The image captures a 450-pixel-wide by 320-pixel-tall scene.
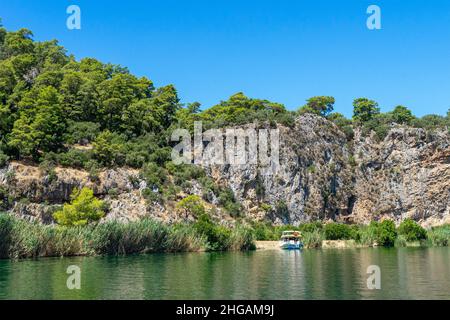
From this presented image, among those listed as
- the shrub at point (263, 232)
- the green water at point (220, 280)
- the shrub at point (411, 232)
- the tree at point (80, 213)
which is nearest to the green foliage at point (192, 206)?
the shrub at point (263, 232)

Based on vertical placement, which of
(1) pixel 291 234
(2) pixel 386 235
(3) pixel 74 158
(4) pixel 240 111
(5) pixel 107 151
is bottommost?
(2) pixel 386 235

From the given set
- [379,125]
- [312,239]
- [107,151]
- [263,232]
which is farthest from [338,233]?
[379,125]

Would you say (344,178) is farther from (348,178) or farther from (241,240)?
(241,240)

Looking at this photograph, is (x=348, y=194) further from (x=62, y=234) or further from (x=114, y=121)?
(x=62, y=234)

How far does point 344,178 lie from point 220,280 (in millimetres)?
71582

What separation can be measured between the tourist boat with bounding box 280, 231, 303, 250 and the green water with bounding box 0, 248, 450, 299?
78.3 ft

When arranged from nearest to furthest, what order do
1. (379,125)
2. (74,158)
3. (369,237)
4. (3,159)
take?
(3,159) → (369,237) → (74,158) → (379,125)

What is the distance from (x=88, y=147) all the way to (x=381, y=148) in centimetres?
5552

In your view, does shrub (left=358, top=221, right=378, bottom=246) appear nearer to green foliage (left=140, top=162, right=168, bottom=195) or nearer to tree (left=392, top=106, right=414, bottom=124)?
green foliage (left=140, top=162, right=168, bottom=195)

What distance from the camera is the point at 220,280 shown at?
105 ft

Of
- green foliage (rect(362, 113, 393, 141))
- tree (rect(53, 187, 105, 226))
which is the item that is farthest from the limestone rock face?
tree (rect(53, 187, 105, 226))

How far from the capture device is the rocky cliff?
90.8 m

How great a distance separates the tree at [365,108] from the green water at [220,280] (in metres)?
74.0

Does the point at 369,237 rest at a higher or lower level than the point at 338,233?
lower
